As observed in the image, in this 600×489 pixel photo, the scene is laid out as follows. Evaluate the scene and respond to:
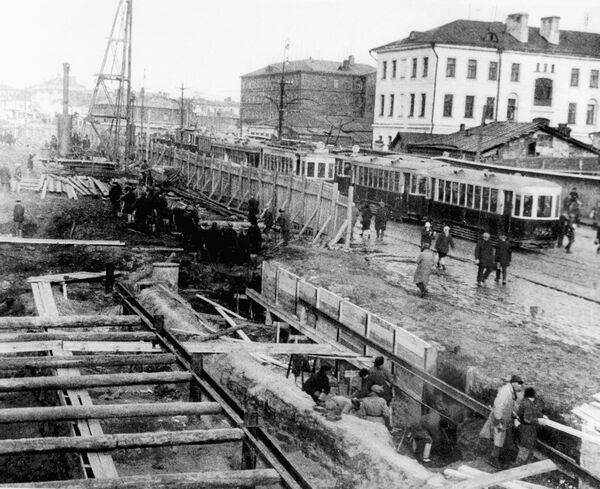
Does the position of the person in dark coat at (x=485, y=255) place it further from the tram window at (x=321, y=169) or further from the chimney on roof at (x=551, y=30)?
the chimney on roof at (x=551, y=30)

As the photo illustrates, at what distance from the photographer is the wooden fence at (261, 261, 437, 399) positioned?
11.8 metres

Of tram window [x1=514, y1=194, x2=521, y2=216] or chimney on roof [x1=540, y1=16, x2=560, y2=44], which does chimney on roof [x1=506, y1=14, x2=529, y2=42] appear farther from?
tram window [x1=514, y1=194, x2=521, y2=216]

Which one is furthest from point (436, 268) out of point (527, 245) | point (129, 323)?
point (129, 323)

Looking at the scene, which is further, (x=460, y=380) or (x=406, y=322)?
(x=406, y=322)

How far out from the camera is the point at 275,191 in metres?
27.7

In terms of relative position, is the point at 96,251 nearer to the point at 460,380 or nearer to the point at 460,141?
A: the point at 460,380

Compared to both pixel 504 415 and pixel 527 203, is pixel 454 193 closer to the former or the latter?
pixel 527 203

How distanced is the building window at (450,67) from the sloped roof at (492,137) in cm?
756

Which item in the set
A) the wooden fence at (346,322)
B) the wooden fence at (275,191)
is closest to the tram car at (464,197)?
the wooden fence at (275,191)

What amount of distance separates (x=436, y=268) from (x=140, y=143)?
45165 millimetres

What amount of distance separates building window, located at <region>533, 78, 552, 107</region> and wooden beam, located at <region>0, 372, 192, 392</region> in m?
47.8

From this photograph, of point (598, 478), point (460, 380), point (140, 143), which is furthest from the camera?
point (140, 143)

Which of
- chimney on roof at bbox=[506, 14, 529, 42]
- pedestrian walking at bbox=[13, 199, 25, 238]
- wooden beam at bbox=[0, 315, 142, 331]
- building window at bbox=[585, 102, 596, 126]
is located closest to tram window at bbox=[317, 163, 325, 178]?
pedestrian walking at bbox=[13, 199, 25, 238]

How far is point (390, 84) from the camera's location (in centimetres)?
5372
